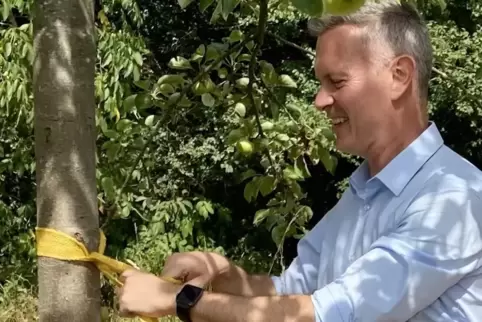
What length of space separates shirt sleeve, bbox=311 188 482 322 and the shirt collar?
4.2 inches

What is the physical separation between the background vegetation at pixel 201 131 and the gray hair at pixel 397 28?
0.30 m

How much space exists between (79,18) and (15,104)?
6.64 feet

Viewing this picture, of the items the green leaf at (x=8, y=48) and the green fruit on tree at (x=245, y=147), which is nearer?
the green fruit on tree at (x=245, y=147)

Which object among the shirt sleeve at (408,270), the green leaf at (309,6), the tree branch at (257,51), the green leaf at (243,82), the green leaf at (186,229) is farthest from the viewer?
the green leaf at (186,229)

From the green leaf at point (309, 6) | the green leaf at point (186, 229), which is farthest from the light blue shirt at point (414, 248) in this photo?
the green leaf at point (186, 229)

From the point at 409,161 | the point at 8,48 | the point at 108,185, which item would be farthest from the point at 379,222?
the point at 8,48

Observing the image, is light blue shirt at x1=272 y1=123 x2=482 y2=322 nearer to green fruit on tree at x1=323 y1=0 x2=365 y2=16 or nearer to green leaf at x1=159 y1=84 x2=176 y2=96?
green fruit on tree at x1=323 y1=0 x2=365 y2=16

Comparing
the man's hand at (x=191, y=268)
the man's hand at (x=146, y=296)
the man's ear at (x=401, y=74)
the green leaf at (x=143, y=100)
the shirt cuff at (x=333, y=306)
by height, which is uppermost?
the man's ear at (x=401, y=74)

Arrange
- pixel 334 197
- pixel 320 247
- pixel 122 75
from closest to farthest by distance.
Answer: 1. pixel 320 247
2. pixel 122 75
3. pixel 334 197

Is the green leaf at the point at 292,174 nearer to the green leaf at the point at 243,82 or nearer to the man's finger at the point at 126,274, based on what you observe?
the green leaf at the point at 243,82

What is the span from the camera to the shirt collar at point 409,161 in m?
1.35

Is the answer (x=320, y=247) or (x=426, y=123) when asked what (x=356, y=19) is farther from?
(x=320, y=247)

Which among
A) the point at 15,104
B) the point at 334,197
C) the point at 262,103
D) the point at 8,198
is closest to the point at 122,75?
the point at 15,104

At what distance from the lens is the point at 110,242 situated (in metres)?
6.23
